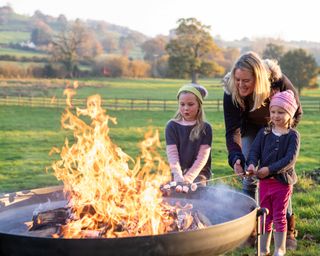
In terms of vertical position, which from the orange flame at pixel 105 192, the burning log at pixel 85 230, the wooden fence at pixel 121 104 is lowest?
the wooden fence at pixel 121 104

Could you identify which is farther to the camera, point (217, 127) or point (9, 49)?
point (9, 49)

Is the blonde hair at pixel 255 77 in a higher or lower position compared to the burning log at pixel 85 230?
higher

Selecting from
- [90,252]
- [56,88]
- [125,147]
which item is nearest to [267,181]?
[90,252]

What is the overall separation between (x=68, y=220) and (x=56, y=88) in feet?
75.1

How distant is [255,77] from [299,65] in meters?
27.3

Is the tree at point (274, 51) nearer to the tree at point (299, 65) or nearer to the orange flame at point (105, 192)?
the tree at point (299, 65)

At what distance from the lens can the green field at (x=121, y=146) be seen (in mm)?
5488

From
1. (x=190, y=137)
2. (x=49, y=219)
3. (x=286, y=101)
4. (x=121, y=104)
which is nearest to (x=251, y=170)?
(x=286, y=101)

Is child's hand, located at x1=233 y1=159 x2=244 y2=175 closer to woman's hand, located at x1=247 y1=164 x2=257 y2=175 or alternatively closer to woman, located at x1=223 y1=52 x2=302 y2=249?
woman, located at x1=223 y1=52 x2=302 y2=249

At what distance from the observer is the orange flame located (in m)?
3.11

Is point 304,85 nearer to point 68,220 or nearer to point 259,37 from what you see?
point 259,37

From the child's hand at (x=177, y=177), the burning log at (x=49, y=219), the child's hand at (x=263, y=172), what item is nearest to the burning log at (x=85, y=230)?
the burning log at (x=49, y=219)

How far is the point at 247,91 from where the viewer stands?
4156 mm

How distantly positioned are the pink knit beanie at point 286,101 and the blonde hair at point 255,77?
0.11 meters
